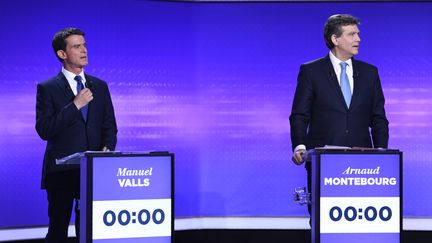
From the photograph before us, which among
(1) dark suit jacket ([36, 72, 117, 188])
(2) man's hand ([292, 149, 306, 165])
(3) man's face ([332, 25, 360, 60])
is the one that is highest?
(3) man's face ([332, 25, 360, 60])

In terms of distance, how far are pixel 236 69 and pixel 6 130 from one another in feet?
6.62

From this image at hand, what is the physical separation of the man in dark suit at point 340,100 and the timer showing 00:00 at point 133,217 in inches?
40.6

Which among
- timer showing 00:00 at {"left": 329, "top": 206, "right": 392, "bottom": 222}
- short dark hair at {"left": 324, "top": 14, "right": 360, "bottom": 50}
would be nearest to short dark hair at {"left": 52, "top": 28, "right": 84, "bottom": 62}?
short dark hair at {"left": 324, "top": 14, "right": 360, "bottom": 50}

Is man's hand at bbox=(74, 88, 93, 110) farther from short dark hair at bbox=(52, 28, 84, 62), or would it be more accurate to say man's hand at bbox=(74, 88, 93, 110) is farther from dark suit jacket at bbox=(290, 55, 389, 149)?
dark suit jacket at bbox=(290, 55, 389, 149)

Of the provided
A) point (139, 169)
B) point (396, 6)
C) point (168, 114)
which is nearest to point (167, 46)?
point (168, 114)

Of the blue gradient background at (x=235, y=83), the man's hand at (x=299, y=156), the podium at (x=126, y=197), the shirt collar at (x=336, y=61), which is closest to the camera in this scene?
the podium at (x=126, y=197)

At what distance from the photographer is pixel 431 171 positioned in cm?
693

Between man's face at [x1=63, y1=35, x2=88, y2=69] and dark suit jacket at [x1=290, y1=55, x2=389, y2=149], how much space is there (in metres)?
1.26

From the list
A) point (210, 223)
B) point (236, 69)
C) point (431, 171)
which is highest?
point (236, 69)

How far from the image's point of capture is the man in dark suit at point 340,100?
4.62m

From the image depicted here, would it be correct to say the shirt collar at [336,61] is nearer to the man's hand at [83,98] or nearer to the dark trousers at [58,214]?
the man's hand at [83,98]

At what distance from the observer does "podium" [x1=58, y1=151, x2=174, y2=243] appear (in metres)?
3.81

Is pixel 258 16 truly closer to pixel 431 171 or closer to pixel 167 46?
pixel 167 46

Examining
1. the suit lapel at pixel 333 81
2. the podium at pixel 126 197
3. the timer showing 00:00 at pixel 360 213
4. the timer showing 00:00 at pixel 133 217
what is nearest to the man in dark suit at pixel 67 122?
the podium at pixel 126 197
